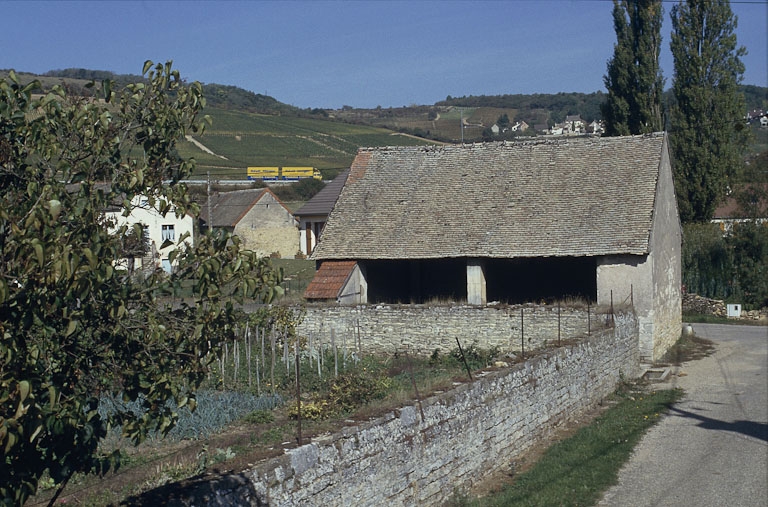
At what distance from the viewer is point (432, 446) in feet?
33.0

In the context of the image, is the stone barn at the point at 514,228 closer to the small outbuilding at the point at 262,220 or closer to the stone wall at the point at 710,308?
the stone wall at the point at 710,308

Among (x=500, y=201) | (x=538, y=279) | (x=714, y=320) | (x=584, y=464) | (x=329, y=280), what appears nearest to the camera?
(x=584, y=464)

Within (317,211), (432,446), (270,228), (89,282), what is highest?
(317,211)

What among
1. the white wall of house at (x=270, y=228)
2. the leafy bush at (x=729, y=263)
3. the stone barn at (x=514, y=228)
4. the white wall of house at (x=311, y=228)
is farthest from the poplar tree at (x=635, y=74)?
the white wall of house at (x=270, y=228)

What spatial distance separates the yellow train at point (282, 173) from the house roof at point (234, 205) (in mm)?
18052

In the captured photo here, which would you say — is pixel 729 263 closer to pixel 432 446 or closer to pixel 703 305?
pixel 703 305

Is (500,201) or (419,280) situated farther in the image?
(419,280)

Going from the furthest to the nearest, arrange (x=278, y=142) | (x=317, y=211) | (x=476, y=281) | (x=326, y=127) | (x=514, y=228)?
(x=326, y=127) < (x=278, y=142) < (x=317, y=211) < (x=476, y=281) < (x=514, y=228)

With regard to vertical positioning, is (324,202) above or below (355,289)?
above

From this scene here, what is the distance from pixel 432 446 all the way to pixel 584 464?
144 inches

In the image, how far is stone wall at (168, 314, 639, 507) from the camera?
7246mm

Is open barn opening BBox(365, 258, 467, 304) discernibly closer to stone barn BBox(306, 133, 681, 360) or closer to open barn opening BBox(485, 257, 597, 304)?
stone barn BBox(306, 133, 681, 360)

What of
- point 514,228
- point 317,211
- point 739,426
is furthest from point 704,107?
point 739,426

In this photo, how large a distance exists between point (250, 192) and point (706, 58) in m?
31.1
